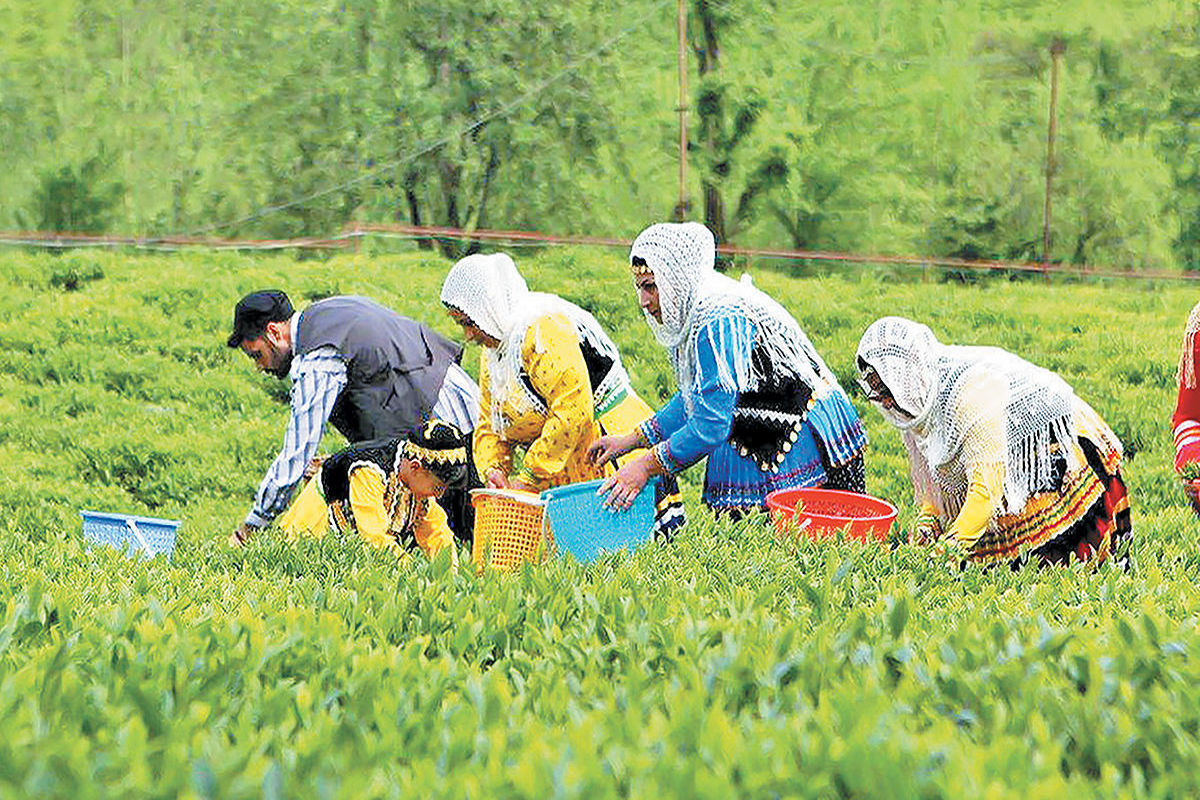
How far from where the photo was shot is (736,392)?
5066 mm

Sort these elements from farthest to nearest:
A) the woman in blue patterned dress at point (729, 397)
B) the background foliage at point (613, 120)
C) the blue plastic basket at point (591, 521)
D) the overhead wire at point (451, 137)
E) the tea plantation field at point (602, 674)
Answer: the background foliage at point (613, 120), the overhead wire at point (451, 137), the woman in blue patterned dress at point (729, 397), the blue plastic basket at point (591, 521), the tea plantation field at point (602, 674)

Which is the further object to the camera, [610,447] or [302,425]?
[302,425]

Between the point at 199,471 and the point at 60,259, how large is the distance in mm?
3631

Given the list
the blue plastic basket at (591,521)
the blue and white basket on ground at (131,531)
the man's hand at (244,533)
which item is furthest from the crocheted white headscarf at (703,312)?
the blue and white basket on ground at (131,531)

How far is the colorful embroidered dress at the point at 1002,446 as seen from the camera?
5066 mm

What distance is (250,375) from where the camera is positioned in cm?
1129

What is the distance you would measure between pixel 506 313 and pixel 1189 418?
232 centimetres

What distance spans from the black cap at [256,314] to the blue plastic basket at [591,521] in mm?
1343

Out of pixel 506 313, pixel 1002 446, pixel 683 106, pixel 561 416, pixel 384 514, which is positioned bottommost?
pixel 384 514

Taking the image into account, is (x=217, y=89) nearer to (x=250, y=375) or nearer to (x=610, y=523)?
(x=250, y=375)

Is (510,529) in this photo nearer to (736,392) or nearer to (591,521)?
(591,521)

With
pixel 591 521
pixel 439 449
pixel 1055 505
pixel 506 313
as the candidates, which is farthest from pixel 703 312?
pixel 1055 505

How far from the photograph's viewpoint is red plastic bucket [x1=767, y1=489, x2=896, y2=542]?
17.1 feet

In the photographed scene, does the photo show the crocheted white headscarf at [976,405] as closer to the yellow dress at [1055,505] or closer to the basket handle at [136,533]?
the yellow dress at [1055,505]
